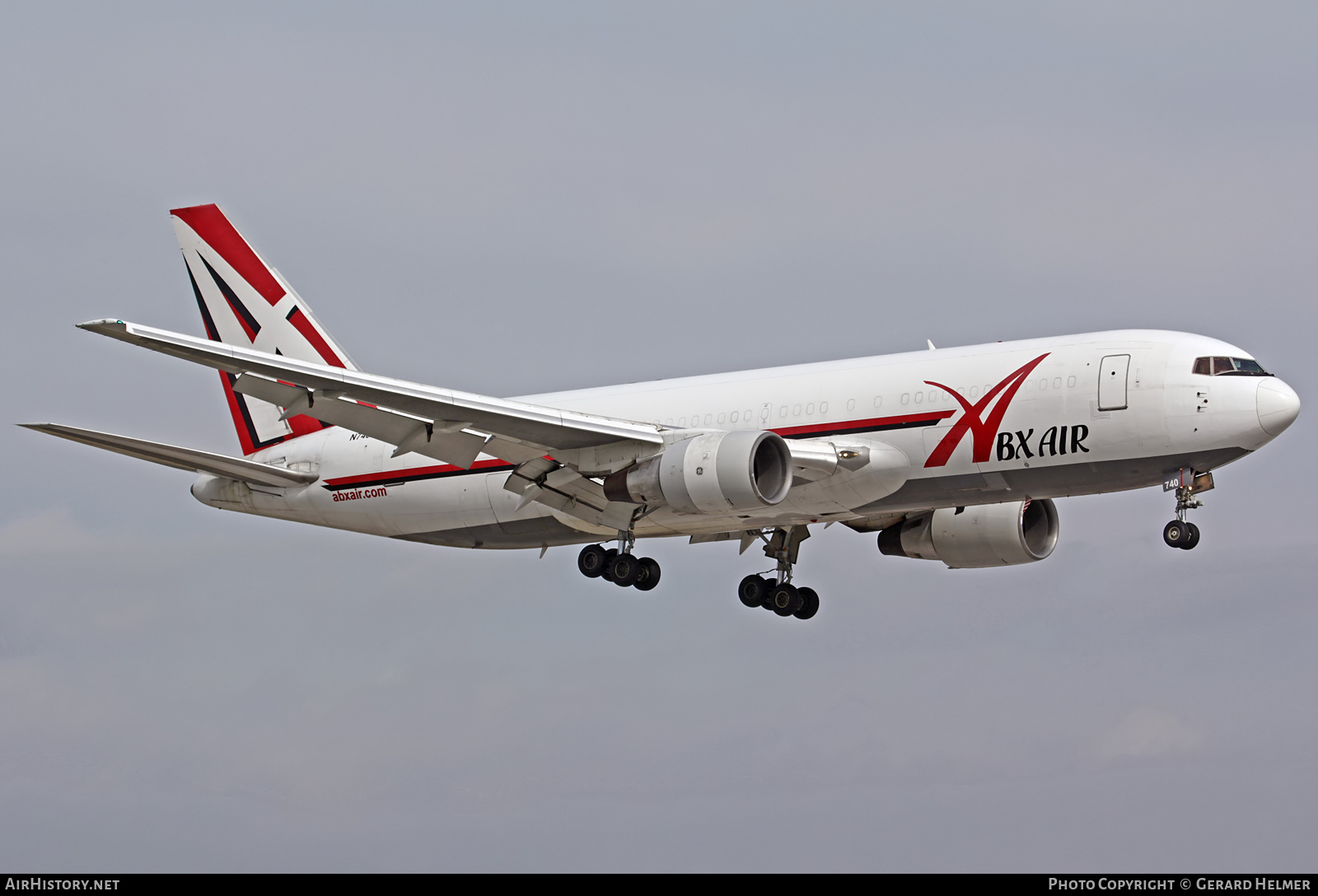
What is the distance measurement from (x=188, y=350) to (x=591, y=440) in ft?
29.3

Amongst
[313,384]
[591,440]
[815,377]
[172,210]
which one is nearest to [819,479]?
[815,377]

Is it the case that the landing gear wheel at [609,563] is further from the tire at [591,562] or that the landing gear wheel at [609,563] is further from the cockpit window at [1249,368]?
the cockpit window at [1249,368]

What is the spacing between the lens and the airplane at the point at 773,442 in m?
34.1

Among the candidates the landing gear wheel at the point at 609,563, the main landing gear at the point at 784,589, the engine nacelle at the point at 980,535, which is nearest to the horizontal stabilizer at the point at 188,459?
the landing gear wheel at the point at 609,563

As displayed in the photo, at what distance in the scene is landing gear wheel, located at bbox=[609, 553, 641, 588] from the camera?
39.1 metres

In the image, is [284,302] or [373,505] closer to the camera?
[373,505]

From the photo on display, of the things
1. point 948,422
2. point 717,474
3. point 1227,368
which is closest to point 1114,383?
point 1227,368

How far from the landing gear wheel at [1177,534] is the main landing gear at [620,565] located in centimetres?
1177

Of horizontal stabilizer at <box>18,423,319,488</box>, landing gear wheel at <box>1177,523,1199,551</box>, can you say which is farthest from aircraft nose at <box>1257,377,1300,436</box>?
horizontal stabilizer at <box>18,423,319,488</box>

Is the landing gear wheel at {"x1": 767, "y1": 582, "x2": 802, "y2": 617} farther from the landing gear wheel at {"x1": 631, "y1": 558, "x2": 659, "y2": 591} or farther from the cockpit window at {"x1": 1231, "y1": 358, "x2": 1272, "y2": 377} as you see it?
the cockpit window at {"x1": 1231, "y1": 358, "x2": 1272, "y2": 377}

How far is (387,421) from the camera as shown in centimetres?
3512

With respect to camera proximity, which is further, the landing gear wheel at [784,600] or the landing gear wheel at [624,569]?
the landing gear wheel at [784,600]

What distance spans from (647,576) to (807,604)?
522 cm

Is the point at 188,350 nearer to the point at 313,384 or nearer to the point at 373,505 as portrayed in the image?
the point at 313,384
